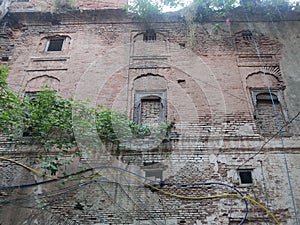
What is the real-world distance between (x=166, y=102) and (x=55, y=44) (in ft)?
14.8

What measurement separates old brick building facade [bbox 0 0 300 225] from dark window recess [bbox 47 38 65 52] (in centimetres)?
10

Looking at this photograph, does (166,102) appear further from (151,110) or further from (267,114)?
(267,114)

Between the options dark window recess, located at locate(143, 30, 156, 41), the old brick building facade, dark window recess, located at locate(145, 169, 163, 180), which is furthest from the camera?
dark window recess, located at locate(143, 30, 156, 41)

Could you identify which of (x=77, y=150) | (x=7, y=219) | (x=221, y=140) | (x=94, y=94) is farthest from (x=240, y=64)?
(x=7, y=219)

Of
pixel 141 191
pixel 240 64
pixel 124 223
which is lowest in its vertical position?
pixel 124 223

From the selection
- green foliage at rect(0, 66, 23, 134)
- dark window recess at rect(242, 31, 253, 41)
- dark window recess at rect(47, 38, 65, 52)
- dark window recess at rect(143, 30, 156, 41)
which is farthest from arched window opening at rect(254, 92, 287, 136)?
dark window recess at rect(47, 38, 65, 52)

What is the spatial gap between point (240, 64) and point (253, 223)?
4.82 metres

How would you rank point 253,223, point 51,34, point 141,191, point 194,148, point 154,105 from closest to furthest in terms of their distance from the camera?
point 253,223, point 141,191, point 194,148, point 154,105, point 51,34

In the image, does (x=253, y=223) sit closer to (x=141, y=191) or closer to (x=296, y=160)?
(x=296, y=160)

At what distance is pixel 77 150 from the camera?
25.9 ft

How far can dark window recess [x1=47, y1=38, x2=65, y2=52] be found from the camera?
416 inches

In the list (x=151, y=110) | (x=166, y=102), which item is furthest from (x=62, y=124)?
(x=166, y=102)

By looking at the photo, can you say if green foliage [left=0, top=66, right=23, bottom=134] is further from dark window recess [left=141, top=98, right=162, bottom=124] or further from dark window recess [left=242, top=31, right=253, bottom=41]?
dark window recess [left=242, top=31, right=253, bottom=41]

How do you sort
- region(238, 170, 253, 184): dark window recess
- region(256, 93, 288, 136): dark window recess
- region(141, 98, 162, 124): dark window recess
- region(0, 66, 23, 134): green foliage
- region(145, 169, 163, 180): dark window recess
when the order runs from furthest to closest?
region(141, 98, 162, 124): dark window recess < region(256, 93, 288, 136): dark window recess < region(145, 169, 163, 180): dark window recess < region(238, 170, 253, 184): dark window recess < region(0, 66, 23, 134): green foliage
